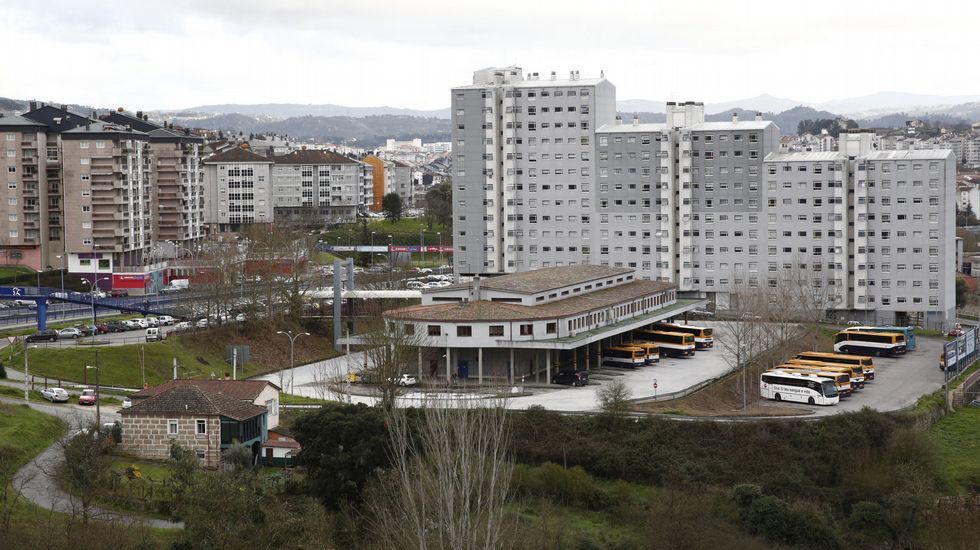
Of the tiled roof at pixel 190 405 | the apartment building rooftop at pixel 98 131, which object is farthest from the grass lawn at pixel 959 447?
the apartment building rooftop at pixel 98 131

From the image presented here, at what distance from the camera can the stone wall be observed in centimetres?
3606

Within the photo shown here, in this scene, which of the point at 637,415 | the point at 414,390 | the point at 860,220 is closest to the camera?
the point at 637,415

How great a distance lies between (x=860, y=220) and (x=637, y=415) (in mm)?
27304

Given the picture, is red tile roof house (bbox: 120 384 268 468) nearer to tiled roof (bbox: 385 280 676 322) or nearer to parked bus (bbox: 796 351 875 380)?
tiled roof (bbox: 385 280 676 322)

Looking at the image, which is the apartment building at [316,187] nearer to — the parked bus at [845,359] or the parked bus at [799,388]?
the parked bus at [845,359]

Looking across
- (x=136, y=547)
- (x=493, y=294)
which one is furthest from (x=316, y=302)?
Result: (x=136, y=547)

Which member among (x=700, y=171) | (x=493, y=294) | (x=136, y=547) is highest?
(x=700, y=171)

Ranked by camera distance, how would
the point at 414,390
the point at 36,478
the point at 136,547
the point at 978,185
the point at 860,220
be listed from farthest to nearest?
the point at 978,185 → the point at 860,220 → the point at 414,390 → the point at 36,478 → the point at 136,547

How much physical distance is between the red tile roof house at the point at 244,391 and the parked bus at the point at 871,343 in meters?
27.9

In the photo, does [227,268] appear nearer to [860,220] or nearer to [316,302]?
[316,302]

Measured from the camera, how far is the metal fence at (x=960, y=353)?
49.7 metres

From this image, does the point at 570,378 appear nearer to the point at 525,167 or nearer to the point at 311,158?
the point at 525,167

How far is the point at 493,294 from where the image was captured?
51969 mm

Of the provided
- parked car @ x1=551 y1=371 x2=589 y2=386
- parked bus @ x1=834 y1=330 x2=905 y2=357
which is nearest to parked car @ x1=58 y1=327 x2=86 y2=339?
parked car @ x1=551 y1=371 x2=589 y2=386
